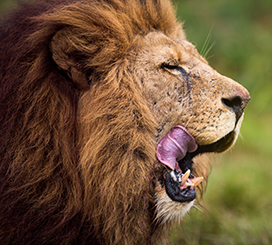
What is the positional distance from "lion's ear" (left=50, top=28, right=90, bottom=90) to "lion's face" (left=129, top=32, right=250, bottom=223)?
32cm

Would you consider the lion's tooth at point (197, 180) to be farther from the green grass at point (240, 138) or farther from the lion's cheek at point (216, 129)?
the green grass at point (240, 138)

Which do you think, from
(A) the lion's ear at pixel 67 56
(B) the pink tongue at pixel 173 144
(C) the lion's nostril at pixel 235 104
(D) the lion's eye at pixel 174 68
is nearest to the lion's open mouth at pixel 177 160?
(B) the pink tongue at pixel 173 144

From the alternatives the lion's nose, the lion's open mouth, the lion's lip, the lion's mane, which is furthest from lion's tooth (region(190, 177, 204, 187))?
the lion's nose

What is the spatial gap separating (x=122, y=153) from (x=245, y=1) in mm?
6550

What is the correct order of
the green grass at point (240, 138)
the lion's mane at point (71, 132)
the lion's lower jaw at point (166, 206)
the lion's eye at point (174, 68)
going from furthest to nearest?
1. the green grass at point (240, 138)
2. the lion's eye at point (174, 68)
3. the lion's lower jaw at point (166, 206)
4. the lion's mane at point (71, 132)

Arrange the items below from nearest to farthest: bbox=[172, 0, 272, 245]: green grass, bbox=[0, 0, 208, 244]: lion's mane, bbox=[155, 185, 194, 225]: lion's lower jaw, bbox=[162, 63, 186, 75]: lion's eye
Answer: bbox=[0, 0, 208, 244]: lion's mane
bbox=[155, 185, 194, 225]: lion's lower jaw
bbox=[162, 63, 186, 75]: lion's eye
bbox=[172, 0, 272, 245]: green grass

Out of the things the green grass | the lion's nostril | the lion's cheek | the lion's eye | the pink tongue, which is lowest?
the green grass

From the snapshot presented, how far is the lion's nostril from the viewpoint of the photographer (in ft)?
7.05

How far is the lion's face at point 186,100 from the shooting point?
6.98 feet

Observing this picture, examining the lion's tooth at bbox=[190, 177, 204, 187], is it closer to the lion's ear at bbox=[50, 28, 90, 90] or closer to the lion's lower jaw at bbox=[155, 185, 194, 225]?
the lion's lower jaw at bbox=[155, 185, 194, 225]

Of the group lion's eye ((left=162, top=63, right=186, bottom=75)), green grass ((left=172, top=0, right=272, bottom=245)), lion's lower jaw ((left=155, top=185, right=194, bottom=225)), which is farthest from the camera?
green grass ((left=172, top=0, right=272, bottom=245))

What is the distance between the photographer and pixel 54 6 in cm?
215

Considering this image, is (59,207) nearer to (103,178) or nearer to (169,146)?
(103,178)

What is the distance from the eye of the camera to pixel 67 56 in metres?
2.06
